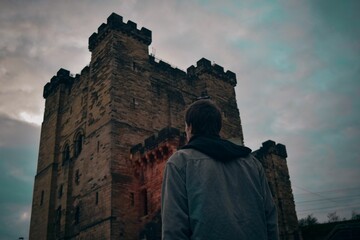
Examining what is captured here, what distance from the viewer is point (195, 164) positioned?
7.41 ft

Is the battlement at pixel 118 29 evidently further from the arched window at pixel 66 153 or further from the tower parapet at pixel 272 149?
the tower parapet at pixel 272 149

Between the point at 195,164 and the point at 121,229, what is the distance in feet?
46.2

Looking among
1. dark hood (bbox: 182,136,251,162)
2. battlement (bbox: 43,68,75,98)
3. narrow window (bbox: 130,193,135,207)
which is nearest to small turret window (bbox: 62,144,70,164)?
battlement (bbox: 43,68,75,98)

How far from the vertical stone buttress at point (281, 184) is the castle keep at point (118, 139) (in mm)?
72

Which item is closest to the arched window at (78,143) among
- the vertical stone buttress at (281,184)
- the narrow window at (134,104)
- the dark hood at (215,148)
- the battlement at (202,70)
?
the narrow window at (134,104)

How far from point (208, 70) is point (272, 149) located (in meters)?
7.19

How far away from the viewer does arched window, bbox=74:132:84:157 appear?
20669 millimetres

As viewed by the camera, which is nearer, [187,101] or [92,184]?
[92,184]

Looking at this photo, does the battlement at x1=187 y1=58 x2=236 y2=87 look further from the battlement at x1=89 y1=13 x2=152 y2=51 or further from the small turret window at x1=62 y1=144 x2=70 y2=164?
the small turret window at x1=62 y1=144 x2=70 y2=164

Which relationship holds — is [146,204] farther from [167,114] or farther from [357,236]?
[357,236]

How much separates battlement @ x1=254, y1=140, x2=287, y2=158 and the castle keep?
0.24ft

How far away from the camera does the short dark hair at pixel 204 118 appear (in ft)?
8.14

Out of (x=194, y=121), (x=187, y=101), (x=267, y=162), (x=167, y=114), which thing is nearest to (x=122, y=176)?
(x=167, y=114)

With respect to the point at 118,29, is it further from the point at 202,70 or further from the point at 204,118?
the point at 204,118
